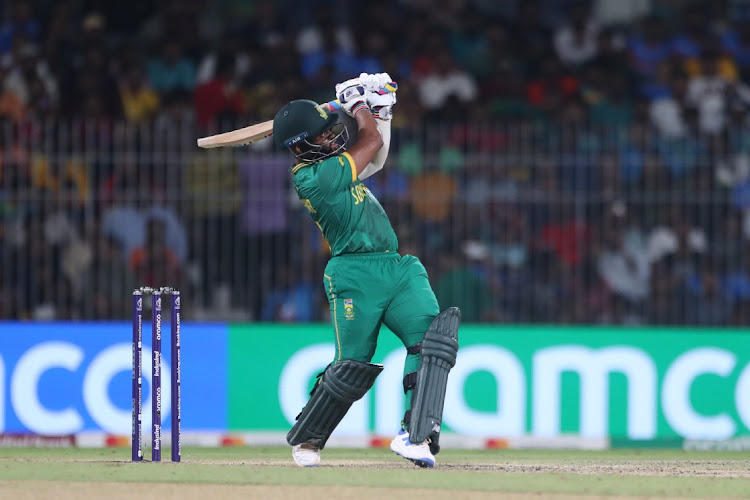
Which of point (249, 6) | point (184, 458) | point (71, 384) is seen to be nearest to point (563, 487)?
point (184, 458)

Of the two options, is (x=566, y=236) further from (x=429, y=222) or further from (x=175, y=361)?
(x=175, y=361)

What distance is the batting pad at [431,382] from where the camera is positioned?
7.45 metres

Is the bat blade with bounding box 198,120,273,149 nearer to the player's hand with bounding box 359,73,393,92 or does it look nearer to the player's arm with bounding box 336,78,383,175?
the player's arm with bounding box 336,78,383,175

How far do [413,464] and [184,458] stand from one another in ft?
5.83

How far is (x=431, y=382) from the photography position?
295 inches

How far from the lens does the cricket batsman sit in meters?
7.51

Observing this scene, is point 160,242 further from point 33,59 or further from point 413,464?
point 413,464

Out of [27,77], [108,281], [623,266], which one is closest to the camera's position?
[108,281]

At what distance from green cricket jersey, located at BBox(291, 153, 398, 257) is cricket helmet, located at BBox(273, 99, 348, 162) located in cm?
8

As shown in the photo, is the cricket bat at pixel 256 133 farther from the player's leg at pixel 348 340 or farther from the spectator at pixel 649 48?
the spectator at pixel 649 48

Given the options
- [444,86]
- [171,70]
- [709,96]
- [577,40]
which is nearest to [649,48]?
[577,40]

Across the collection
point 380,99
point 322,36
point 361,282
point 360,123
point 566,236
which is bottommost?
point 361,282

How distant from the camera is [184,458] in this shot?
897 cm

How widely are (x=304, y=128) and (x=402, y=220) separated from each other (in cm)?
489
